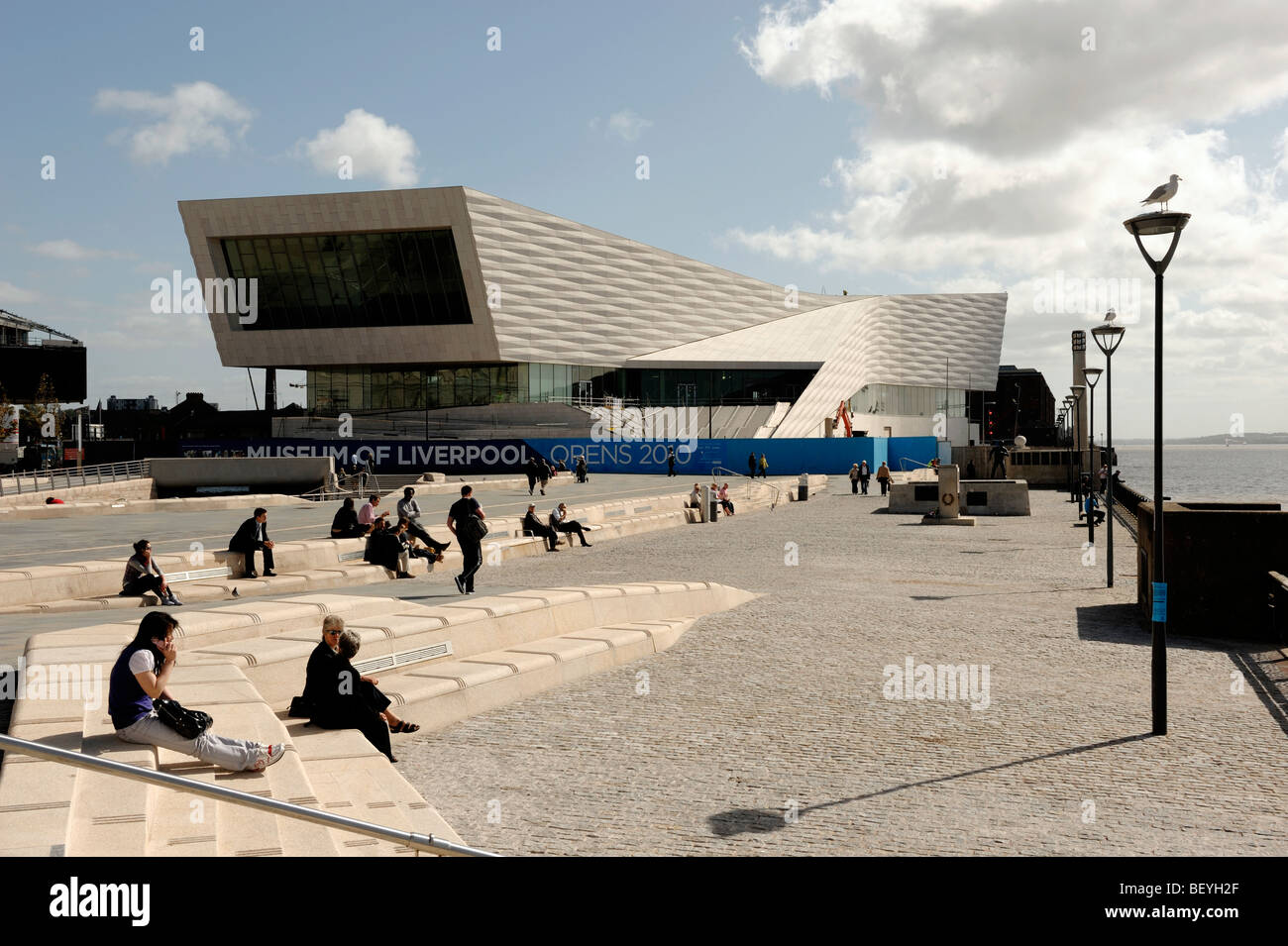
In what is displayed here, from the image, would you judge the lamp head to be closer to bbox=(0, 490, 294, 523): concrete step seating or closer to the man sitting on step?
the man sitting on step

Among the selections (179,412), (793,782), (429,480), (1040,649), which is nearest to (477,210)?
(429,480)

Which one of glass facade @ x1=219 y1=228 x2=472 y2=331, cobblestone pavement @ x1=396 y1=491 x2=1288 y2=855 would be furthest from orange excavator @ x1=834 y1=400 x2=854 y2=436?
cobblestone pavement @ x1=396 y1=491 x2=1288 y2=855

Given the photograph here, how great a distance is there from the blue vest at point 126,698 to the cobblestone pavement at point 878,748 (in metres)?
2.03

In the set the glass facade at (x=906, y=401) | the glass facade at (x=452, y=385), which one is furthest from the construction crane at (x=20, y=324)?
the glass facade at (x=906, y=401)

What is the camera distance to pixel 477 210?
63.6 metres

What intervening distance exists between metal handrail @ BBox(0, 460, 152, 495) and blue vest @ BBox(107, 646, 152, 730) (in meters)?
32.8

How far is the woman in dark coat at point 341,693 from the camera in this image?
26.9 ft

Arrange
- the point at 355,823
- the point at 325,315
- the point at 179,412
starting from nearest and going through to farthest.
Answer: the point at 355,823, the point at 325,315, the point at 179,412

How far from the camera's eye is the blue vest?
262 inches

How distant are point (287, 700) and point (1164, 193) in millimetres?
9140

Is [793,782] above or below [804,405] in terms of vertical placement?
below

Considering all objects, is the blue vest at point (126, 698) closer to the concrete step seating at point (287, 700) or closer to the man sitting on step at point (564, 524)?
the concrete step seating at point (287, 700)

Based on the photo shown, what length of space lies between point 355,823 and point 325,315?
67.7 m
